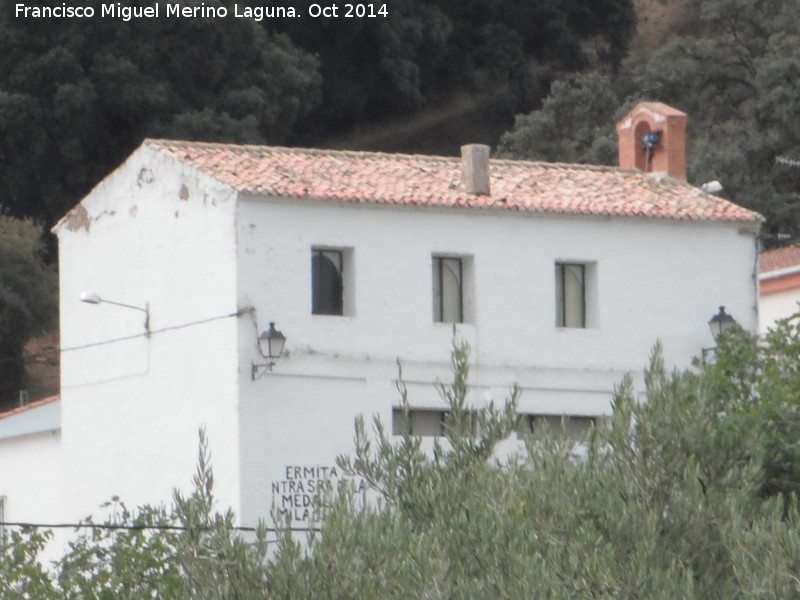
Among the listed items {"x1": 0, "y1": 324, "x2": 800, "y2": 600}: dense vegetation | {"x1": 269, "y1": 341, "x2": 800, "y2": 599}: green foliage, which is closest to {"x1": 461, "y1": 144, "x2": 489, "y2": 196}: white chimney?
{"x1": 0, "y1": 324, "x2": 800, "y2": 600}: dense vegetation

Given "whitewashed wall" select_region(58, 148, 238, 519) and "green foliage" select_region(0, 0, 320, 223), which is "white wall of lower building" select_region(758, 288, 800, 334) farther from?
"green foliage" select_region(0, 0, 320, 223)

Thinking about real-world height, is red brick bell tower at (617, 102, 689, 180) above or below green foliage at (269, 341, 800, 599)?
above

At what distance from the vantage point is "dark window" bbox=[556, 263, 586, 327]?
2550cm

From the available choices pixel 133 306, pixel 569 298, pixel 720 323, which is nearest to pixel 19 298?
pixel 133 306

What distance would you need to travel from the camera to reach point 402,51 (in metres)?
49.0

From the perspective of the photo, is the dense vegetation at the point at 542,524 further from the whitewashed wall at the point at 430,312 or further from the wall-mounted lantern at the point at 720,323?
the wall-mounted lantern at the point at 720,323

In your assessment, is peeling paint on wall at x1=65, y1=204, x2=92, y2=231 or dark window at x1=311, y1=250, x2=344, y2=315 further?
peeling paint on wall at x1=65, y1=204, x2=92, y2=231

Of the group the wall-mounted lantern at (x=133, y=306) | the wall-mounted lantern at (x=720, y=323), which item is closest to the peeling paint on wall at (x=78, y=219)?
the wall-mounted lantern at (x=133, y=306)

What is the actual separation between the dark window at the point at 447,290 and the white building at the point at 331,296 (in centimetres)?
3

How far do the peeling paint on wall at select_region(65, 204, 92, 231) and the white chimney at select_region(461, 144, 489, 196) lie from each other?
230 inches

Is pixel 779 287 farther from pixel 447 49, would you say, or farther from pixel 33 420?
pixel 447 49

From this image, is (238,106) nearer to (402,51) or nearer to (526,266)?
(402,51)

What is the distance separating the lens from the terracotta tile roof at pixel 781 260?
31.1 metres

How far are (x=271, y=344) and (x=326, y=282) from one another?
63.3 inches
